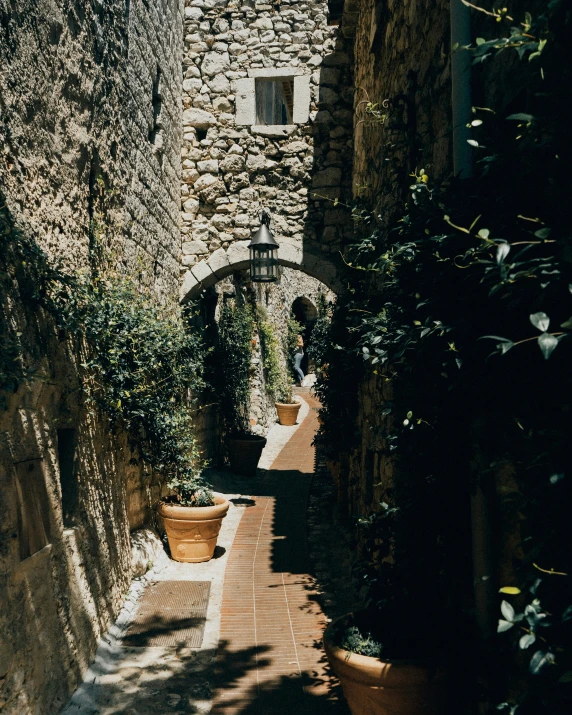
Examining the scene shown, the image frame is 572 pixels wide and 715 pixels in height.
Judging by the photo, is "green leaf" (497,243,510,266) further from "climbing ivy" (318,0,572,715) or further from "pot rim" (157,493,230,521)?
"pot rim" (157,493,230,521)

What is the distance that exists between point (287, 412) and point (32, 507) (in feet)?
37.3

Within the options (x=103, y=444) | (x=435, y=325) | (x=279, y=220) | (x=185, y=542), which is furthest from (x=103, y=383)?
(x=279, y=220)

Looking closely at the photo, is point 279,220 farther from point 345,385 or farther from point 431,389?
point 431,389

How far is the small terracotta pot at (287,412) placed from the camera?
47.3 ft

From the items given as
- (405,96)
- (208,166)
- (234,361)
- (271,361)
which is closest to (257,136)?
(208,166)

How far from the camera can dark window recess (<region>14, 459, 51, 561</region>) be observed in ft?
10.0

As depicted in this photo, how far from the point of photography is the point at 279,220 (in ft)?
26.1

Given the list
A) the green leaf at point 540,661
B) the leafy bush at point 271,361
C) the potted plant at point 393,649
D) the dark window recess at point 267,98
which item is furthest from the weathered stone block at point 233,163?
the green leaf at point 540,661

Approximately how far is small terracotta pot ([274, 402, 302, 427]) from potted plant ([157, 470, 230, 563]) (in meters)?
8.43

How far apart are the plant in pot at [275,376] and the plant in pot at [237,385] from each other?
7.06 ft

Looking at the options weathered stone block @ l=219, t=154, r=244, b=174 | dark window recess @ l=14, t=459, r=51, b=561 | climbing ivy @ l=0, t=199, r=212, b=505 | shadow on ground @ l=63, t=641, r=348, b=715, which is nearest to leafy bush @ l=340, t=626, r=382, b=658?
shadow on ground @ l=63, t=641, r=348, b=715

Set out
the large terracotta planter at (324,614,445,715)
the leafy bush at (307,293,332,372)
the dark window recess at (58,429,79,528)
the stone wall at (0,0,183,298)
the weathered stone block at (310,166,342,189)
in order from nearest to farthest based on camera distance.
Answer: the large terracotta planter at (324,614,445,715)
the stone wall at (0,0,183,298)
the dark window recess at (58,429,79,528)
the leafy bush at (307,293,332,372)
the weathered stone block at (310,166,342,189)

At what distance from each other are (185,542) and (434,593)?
3.45 metres

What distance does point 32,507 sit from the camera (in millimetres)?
3191
